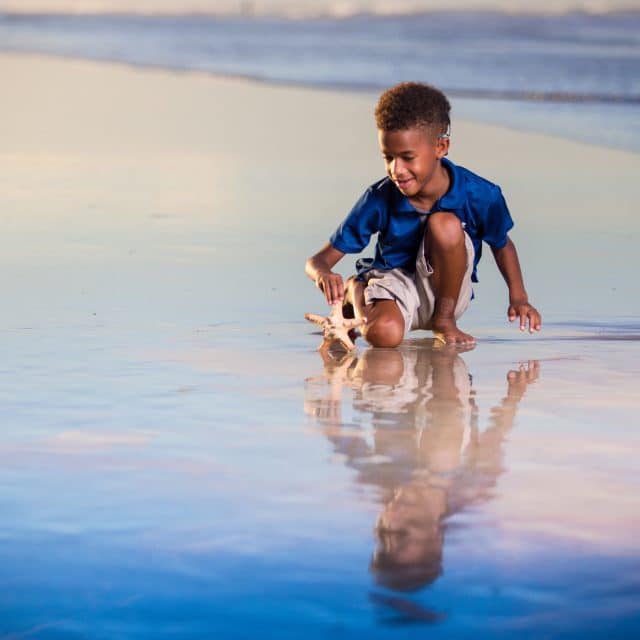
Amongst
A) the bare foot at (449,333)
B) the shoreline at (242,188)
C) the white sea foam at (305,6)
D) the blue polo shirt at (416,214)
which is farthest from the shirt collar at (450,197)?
the white sea foam at (305,6)

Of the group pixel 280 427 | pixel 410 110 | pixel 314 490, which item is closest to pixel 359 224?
pixel 410 110

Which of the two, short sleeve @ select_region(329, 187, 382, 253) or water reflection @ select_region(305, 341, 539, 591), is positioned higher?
short sleeve @ select_region(329, 187, 382, 253)

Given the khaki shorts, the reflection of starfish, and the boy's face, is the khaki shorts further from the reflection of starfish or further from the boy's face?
the boy's face

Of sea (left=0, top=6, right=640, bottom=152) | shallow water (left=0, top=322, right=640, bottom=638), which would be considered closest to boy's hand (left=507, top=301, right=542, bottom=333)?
shallow water (left=0, top=322, right=640, bottom=638)

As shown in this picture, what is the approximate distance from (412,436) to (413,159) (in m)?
1.40

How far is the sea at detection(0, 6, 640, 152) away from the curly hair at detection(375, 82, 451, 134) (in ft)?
15.3

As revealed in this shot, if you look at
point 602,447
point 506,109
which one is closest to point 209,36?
point 506,109

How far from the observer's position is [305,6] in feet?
80.9

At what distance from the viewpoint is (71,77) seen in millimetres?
13492

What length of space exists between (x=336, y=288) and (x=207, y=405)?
0.95 metres

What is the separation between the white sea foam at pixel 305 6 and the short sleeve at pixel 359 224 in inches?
734

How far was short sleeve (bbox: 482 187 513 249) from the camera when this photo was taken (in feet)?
16.1

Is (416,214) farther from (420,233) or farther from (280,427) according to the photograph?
(280,427)

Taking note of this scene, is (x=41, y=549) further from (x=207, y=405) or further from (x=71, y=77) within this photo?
(x=71, y=77)
